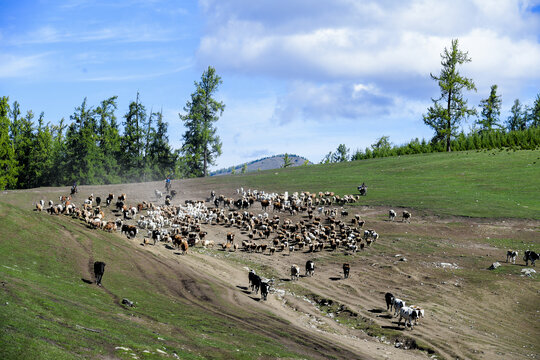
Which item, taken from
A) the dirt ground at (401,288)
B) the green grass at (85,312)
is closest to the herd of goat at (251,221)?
the dirt ground at (401,288)

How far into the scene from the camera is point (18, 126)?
10144cm

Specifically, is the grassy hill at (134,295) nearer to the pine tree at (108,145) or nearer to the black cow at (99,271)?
the black cow at (99,271)

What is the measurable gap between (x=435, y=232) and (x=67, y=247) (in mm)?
34261

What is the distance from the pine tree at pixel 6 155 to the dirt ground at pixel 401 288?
55.8 metres

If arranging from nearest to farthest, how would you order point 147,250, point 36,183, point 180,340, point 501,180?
point 180,340 < point 147,250 < point 501,180 < point 36,183

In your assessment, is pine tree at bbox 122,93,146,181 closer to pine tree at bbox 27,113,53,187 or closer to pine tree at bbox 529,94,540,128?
pine tree at bbox 27,113,53,187

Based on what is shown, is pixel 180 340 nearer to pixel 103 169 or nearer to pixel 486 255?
pixel 486 255

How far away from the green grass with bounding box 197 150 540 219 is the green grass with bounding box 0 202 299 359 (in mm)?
37180

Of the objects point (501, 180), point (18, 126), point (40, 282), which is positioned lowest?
point (40, 282)

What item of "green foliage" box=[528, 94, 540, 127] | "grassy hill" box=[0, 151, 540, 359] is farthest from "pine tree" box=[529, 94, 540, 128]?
"grassy hill" box=[0, 151, 540, 359]

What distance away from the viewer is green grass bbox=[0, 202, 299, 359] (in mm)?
16406

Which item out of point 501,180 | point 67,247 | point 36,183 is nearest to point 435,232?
point 501,180

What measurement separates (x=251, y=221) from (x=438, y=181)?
31.9m

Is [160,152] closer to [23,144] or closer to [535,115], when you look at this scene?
[23,144]
